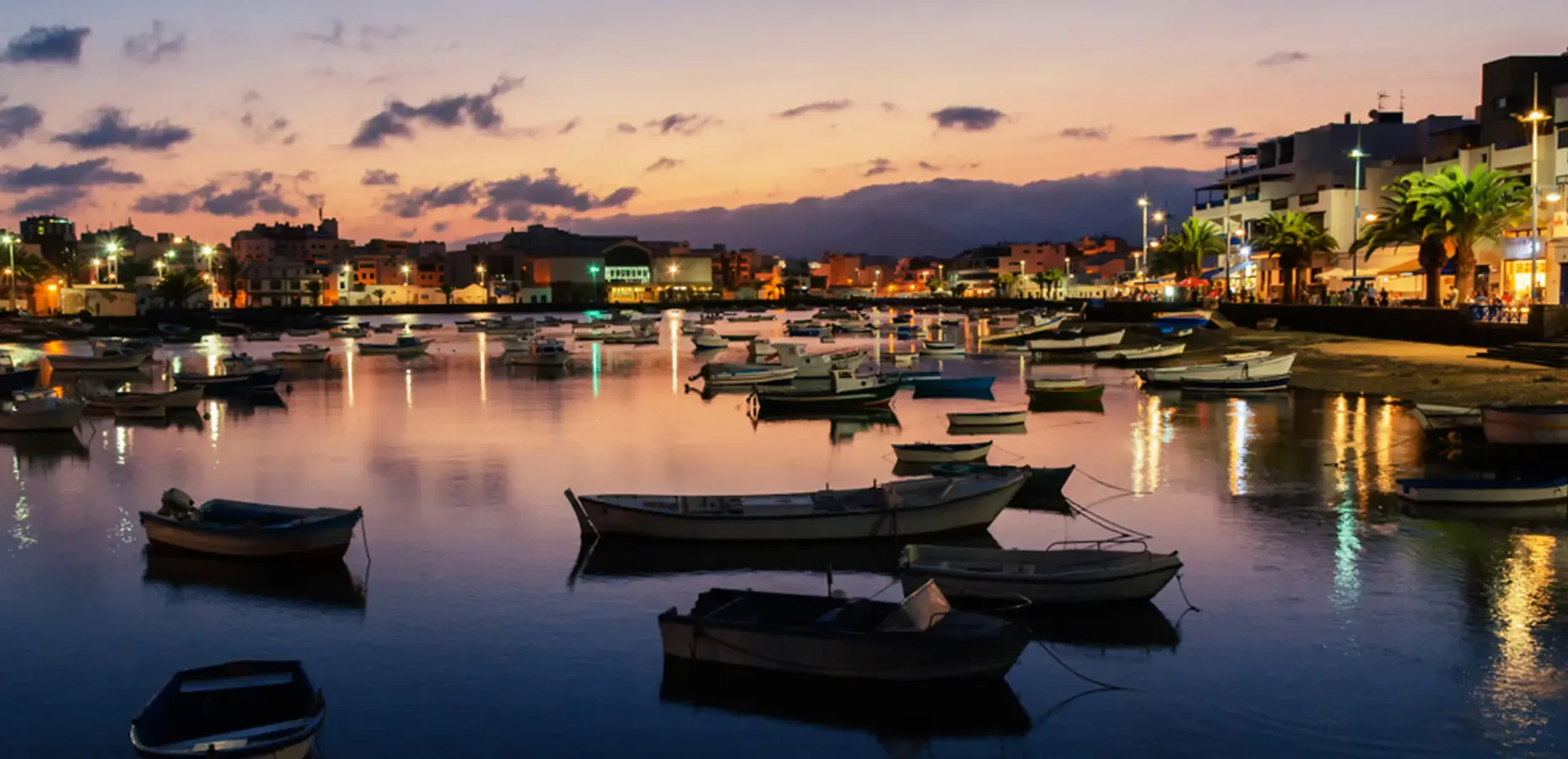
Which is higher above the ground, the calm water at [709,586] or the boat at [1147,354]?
the boat at [1147,354]

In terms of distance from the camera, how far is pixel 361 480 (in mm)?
34625

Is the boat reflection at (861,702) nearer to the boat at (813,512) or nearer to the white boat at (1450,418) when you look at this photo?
the boat at (813,512)

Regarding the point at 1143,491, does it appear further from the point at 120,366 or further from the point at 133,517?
the point at 120,366

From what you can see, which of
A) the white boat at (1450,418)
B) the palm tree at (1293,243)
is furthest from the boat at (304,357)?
the white boat at (1450,418)

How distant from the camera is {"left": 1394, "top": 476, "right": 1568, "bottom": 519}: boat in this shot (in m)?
26.3

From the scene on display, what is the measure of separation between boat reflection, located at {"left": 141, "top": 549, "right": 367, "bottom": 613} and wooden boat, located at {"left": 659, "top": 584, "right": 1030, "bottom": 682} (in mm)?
7287

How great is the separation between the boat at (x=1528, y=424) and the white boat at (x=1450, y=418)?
386cm

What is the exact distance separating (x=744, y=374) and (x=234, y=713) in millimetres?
47663

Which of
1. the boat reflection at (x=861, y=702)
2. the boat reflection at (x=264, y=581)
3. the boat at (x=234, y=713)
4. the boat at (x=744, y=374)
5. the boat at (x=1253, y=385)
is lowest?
the boat reflection at (x=861, y=702)

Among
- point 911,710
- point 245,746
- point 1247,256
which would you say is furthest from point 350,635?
point 1247,256

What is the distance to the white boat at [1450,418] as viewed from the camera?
35500 mm

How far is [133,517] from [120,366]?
5150 cm

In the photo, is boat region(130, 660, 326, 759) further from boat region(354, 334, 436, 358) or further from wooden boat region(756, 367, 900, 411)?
boat region(354, 334, 436, 358)

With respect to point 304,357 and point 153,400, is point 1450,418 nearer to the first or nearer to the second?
point 153,400
